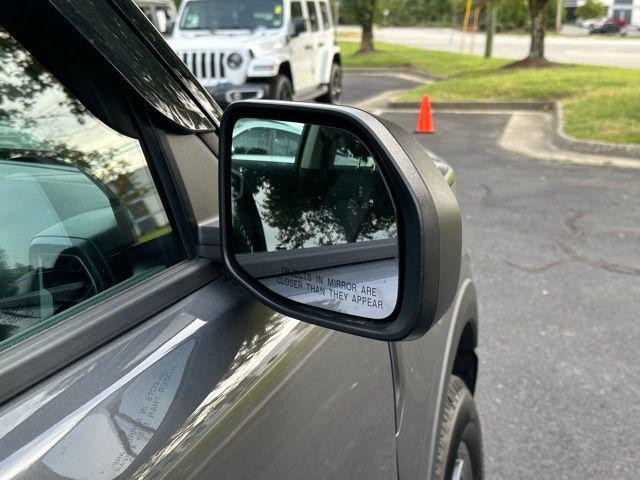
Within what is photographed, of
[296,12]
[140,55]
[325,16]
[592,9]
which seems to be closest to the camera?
[140,55]

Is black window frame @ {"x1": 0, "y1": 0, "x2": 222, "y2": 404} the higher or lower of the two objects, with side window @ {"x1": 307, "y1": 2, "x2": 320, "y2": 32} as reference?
lower

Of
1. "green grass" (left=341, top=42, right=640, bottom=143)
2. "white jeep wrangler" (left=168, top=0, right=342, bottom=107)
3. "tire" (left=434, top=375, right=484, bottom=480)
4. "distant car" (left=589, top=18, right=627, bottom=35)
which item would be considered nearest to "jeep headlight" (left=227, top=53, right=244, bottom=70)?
"white jeep wrangler" (left=168, top=0, right=342, bottom=107)

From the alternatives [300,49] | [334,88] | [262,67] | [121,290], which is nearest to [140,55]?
[121,290]

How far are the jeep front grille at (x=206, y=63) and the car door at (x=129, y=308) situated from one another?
9.61 meters

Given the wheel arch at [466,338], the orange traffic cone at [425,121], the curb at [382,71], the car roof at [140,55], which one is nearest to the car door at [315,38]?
the orange traffic cone at [425,121]

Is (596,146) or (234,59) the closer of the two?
(596,146)

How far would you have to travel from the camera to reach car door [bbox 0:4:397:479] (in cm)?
89

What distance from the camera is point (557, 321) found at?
157 inches

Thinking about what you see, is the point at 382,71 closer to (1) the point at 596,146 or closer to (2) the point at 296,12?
(2) the point at 296,12

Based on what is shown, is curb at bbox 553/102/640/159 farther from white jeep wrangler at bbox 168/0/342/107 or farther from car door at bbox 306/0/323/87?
car door at bbox 306/0/323/87

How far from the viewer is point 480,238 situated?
548 cm

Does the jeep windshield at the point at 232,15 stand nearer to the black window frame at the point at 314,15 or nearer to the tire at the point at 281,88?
the tire at the point at 281,88

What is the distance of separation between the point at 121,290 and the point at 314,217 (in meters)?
0.37

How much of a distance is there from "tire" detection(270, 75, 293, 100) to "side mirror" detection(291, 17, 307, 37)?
0.83 m
